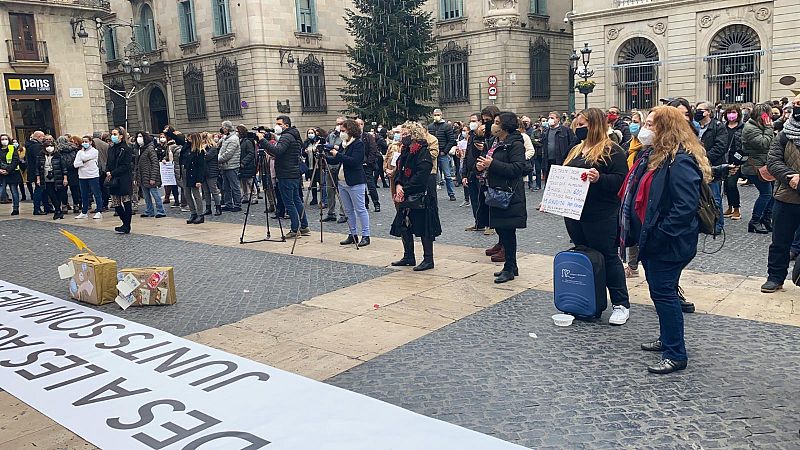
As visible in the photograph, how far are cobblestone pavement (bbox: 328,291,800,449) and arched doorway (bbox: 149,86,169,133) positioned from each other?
1527 inches

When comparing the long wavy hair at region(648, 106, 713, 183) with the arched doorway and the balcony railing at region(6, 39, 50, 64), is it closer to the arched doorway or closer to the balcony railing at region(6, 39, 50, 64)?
the balcony railing at region(6, 39, 50, 64)

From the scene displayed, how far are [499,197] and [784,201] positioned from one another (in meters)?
2.88

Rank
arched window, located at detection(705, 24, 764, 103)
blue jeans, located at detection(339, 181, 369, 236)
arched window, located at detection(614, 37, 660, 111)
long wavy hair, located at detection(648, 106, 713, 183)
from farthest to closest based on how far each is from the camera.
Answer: arched window, located at detection(614, 37, 660, 111) → arched window, located at detection(705, 24, 764, 103) → blue jeans, located at detection(339, 181, 369, 236) → long wavy hair, located at detection(648, 106, 713, 183)

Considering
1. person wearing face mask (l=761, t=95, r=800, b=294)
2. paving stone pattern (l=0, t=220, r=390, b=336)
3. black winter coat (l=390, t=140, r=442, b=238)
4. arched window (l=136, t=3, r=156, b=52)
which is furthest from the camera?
arched window (l=136, t=3, r=156, b=52)

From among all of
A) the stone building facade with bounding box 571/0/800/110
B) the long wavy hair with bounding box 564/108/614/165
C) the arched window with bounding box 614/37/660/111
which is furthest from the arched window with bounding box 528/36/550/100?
the long wavy hair with bounding box 564/108/614/165

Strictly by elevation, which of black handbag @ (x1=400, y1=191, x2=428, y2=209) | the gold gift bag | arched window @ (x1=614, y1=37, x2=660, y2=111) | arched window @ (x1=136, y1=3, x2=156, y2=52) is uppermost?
arched window @ (x1=136, y1=3, x2=156, y2=52)

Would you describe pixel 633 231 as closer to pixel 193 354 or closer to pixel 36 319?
pixel 193 354

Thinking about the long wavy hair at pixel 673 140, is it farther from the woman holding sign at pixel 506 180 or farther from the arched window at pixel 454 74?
the arched window at pixel 454 74

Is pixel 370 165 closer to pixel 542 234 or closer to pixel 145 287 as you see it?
pixel 542 234

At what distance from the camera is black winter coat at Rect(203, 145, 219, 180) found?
14.6m

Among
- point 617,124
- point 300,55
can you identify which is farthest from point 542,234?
point 300,55

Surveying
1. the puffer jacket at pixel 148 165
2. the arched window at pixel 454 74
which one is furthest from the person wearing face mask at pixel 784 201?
the arched window at pixel 454 74

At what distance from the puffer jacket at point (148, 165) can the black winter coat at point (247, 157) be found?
5.78ft

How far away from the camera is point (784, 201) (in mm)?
6891
